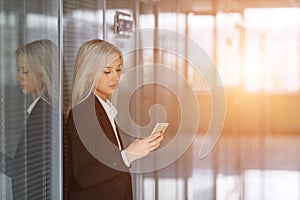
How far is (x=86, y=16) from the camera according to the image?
205 centimetres

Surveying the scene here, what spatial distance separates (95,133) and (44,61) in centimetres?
29

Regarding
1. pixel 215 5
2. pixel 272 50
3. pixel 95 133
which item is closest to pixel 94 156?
pixel 95 133

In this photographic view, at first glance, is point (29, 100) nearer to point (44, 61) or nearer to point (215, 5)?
point (44, 61)

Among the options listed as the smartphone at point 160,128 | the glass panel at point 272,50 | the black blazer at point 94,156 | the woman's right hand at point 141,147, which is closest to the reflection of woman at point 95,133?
the black blazer at point 94,156

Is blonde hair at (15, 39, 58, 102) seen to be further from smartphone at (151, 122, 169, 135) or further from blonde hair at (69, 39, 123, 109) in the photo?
smartphone at (151, 122, 169, 135)

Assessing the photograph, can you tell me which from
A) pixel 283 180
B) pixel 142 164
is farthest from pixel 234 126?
pixel 142 164

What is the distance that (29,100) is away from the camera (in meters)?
1.53

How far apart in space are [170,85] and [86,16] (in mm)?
995

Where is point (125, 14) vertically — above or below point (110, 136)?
above

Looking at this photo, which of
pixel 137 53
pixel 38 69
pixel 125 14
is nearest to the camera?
pixel 38 69

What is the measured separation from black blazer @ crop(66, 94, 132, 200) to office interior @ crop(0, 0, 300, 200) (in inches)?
29.7

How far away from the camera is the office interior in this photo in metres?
2.76

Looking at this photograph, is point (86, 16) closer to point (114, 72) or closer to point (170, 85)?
point (114, 72)

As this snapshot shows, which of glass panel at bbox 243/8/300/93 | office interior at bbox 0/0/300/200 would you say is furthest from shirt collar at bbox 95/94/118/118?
glass panel at bbox 243/8/300/93
